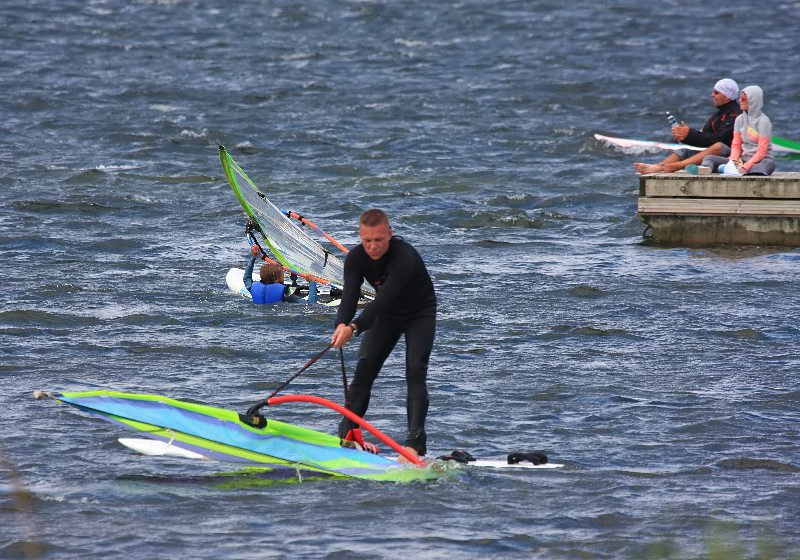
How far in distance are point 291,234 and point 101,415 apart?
7.71m

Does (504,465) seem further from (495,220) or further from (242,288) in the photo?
(495,220)

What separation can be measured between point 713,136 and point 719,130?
13cm

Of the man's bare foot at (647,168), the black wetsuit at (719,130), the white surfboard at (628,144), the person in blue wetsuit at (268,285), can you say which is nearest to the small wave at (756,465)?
the person in blue wetsuit at (268,285)

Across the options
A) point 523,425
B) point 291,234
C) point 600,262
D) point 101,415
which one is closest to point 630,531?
point 523,425

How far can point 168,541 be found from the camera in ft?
28.6

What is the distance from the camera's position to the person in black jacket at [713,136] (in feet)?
62.1

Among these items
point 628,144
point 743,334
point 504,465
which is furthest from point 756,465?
point 628,144

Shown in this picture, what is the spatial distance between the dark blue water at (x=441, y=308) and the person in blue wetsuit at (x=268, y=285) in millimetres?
334

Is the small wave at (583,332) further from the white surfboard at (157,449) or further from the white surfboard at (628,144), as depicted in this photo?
the white surfboard at (628,144)

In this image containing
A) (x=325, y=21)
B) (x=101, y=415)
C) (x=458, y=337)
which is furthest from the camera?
(x=325, y=21)

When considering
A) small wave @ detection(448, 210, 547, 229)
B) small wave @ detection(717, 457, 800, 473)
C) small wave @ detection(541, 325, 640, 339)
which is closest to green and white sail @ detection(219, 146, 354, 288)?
small wave @ detection(541, 325, 640, 339)

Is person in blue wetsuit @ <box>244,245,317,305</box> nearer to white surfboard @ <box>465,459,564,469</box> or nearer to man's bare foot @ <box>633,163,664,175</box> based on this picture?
man's bare foot @ <box>633,163,664,175</box>

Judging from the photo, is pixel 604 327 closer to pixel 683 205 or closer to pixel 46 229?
pixel 683 205

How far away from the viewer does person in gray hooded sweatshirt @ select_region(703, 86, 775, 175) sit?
726 inches
